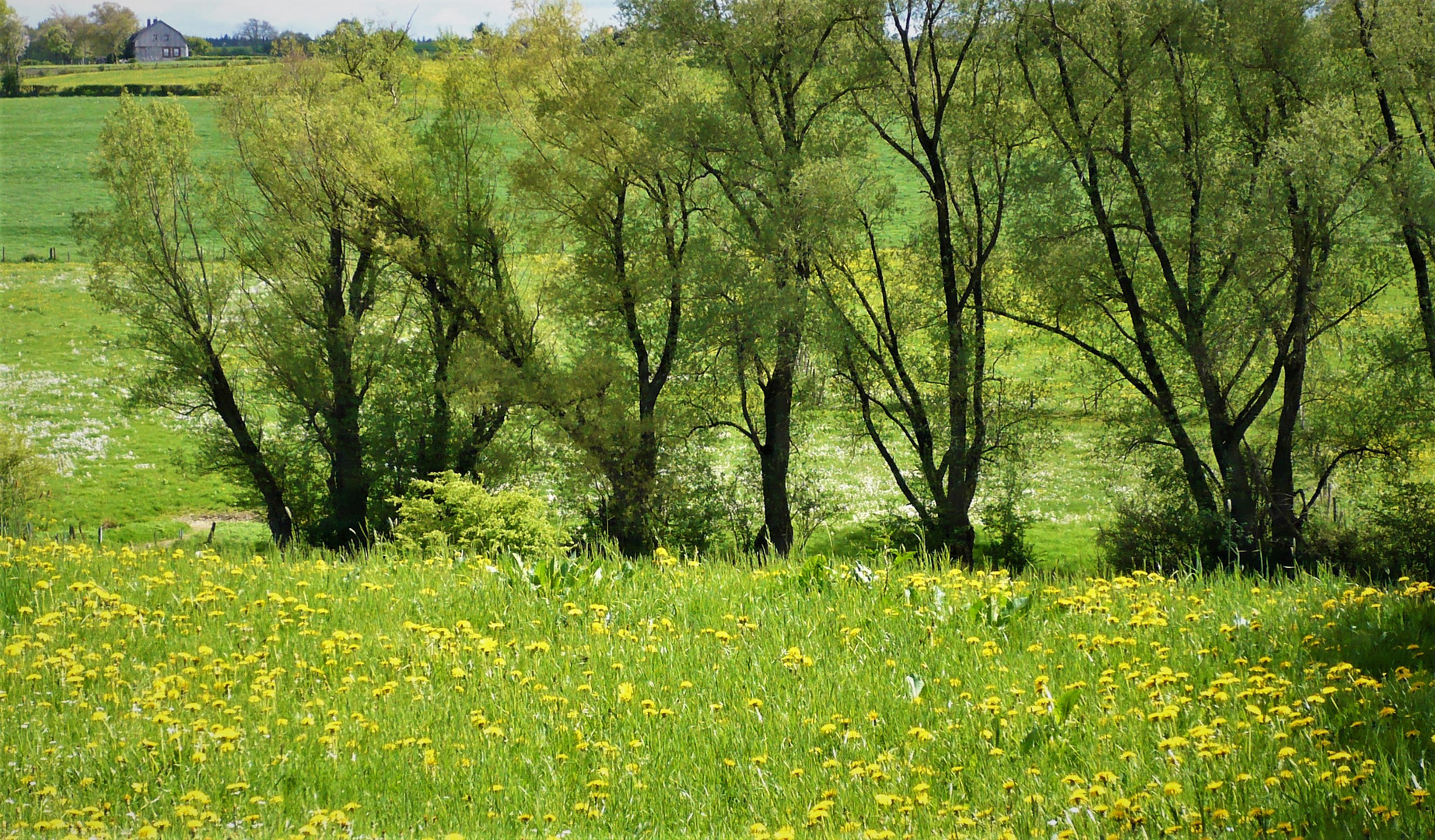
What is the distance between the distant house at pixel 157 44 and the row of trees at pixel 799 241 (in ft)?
21.3

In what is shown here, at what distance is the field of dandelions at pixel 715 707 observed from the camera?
382cm

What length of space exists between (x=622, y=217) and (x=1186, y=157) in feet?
46.8

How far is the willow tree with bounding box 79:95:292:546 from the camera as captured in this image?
99.5 ft

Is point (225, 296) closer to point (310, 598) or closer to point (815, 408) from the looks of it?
point (815, 408)

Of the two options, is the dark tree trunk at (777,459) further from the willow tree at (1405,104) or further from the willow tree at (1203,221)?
the willow tree at (1405,104)

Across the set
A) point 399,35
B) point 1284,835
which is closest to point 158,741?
point 1284,835

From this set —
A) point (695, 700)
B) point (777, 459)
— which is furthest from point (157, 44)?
point (695, 700)

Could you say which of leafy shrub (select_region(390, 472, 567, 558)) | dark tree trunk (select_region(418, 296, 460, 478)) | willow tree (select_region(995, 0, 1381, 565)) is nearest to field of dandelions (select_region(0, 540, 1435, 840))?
leafy shrub (select_region(390, 472, 567, 558))

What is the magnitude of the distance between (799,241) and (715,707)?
19421 millimetres

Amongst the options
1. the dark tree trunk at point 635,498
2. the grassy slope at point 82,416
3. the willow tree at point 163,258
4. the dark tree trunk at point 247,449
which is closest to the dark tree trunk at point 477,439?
the dark tree trunk at point 635,498

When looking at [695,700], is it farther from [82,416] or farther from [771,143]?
[82,416]

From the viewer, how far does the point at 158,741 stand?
4.48 metres

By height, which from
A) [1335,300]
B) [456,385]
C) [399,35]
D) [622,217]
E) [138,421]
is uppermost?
[399,35]

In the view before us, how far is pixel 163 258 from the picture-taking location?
1203 inches
